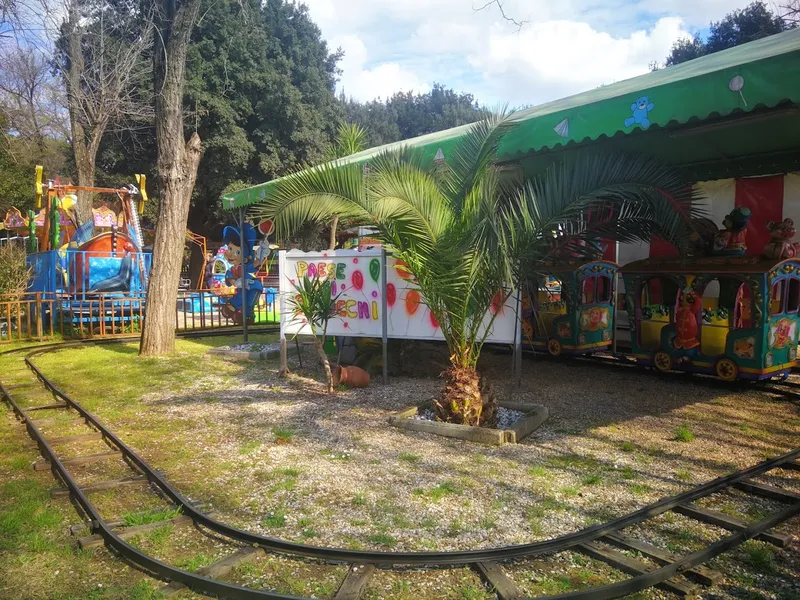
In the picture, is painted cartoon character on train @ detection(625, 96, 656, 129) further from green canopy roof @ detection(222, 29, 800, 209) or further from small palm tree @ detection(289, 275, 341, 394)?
small palm tree @ detection(289, 275, 341, 394)

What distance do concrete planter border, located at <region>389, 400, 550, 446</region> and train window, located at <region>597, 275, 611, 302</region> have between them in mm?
4282

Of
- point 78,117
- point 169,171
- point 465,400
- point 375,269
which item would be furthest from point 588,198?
point 78,117

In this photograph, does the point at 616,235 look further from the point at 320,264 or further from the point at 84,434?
the point at 84,434

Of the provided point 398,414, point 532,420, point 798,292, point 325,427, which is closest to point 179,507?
point 325,427

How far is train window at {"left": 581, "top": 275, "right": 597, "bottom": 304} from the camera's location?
10.5 m

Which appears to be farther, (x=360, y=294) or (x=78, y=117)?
(x=78, y=117)

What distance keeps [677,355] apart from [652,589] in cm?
621

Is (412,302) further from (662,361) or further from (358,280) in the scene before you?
(662,361)

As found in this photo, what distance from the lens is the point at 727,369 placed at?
8.14 m

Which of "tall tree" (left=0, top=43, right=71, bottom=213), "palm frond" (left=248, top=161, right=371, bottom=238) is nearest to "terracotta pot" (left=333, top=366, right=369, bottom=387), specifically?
"palm frond" (left=248, top=161, right=371, bottom=238)

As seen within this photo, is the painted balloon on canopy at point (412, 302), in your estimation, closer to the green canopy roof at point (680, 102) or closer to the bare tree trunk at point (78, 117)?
the green canopy roof at point (680, 102)

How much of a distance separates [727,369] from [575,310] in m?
2.76

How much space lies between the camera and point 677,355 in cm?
883

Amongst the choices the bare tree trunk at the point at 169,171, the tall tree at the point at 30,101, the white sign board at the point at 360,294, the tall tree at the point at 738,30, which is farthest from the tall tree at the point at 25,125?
the tall tree at the point at 738,30
